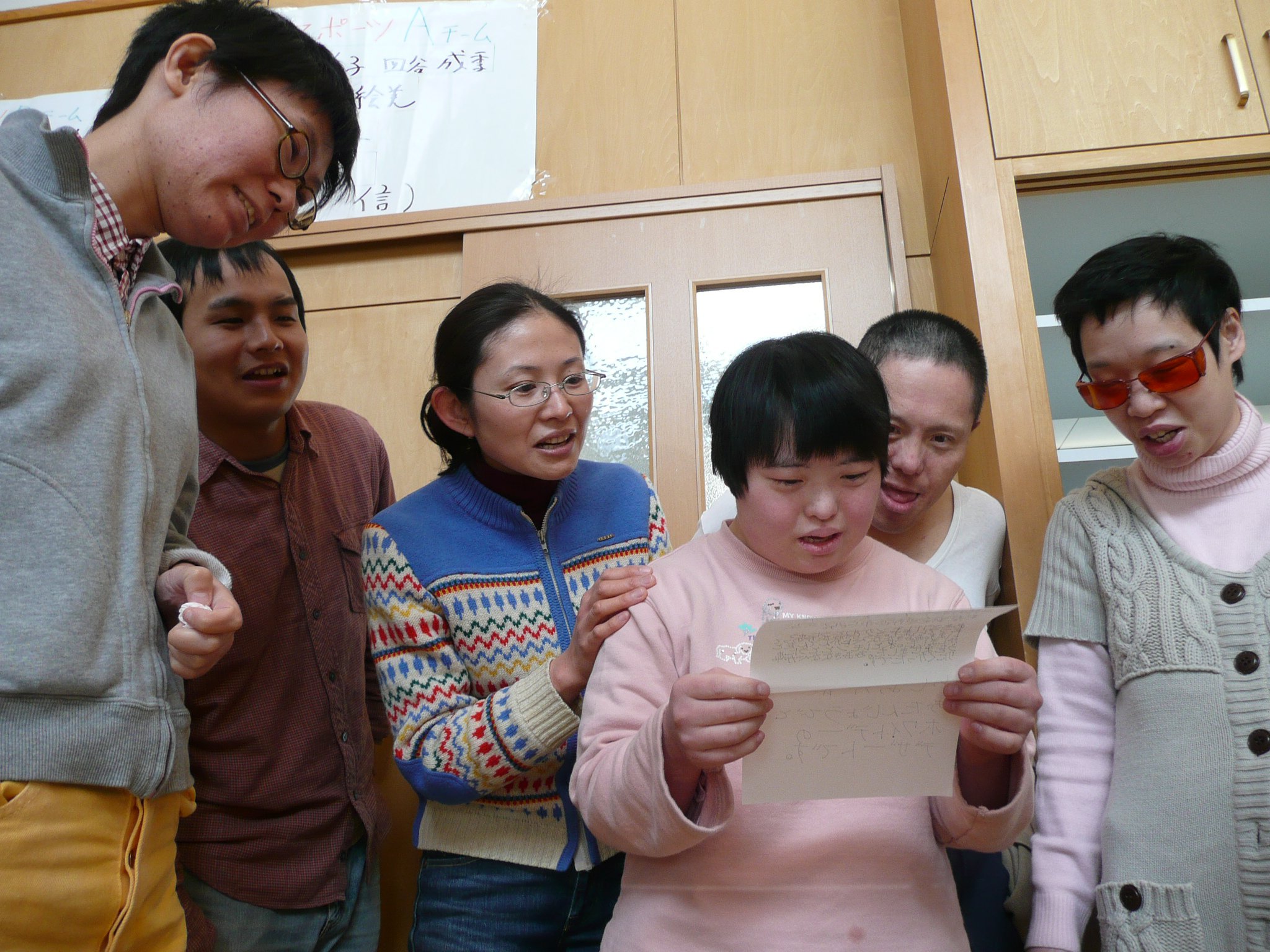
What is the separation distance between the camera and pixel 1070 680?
119 centimetres

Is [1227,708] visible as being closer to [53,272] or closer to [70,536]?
[70,536]

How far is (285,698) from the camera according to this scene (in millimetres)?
1490

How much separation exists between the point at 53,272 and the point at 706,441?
139cm

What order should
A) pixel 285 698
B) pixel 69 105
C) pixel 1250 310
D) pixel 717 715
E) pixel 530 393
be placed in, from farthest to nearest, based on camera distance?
pixel 69 105 → pixel 1250 310 → pixel 285 698 → pixel 530 393 → pixel 717 715

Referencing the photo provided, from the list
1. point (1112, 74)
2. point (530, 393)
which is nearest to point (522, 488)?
point (530, 393)

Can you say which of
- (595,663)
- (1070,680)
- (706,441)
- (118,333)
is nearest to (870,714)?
(595,663)

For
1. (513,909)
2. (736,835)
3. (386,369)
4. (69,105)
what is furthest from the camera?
(69,105)

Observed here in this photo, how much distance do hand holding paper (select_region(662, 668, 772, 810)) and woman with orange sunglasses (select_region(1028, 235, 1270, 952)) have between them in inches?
20.1

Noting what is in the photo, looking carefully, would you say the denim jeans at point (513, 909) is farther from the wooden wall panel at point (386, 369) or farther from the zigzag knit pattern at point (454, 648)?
the wooden wall panel at point (386, 369)

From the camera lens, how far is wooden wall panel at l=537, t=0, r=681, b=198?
2.38 meters

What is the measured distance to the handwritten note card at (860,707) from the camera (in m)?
0.79

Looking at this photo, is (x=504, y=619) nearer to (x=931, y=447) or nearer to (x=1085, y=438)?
(x=931, y=447)

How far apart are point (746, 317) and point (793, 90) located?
0.65 m

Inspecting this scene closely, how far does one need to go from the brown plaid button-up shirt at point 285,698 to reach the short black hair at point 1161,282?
120cm
